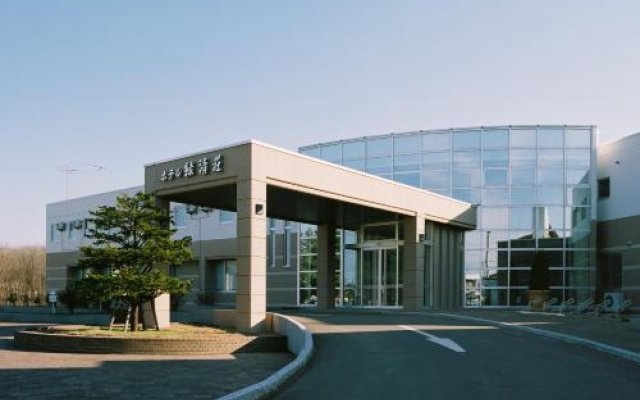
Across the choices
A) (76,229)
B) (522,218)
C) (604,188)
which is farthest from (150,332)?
(76,229)

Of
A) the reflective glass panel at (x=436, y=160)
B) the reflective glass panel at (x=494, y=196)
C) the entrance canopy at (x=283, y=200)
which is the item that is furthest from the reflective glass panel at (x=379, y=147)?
the entrance canopy at (x=283, y=200)

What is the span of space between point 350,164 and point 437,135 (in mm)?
5581

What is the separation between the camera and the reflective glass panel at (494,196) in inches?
1574

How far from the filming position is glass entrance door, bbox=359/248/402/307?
1367 inches

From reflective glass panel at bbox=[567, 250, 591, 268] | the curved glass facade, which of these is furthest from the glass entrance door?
reflective glass panel at bbox=[567, 250, 591, 268]

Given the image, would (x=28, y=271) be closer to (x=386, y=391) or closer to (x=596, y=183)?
(x=596, y=183)

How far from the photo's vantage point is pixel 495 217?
4003 cm

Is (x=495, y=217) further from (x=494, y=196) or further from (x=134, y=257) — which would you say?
(x=134, y=257)

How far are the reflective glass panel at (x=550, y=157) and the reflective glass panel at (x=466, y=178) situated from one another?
353 centimetres

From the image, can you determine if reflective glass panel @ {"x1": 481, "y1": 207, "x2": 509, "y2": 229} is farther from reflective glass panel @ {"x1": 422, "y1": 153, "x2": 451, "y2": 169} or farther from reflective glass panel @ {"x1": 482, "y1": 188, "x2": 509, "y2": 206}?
reflective glass panel @ {"x1": 422, "y1": 153, "x2": 451, "y2": 169}

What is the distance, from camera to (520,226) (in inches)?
1567

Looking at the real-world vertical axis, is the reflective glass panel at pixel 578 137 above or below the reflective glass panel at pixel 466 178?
above

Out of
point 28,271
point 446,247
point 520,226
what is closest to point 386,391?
point 446,247

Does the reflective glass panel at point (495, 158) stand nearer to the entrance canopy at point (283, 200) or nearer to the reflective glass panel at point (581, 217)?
the reflective glass panel at point (581, 217)
